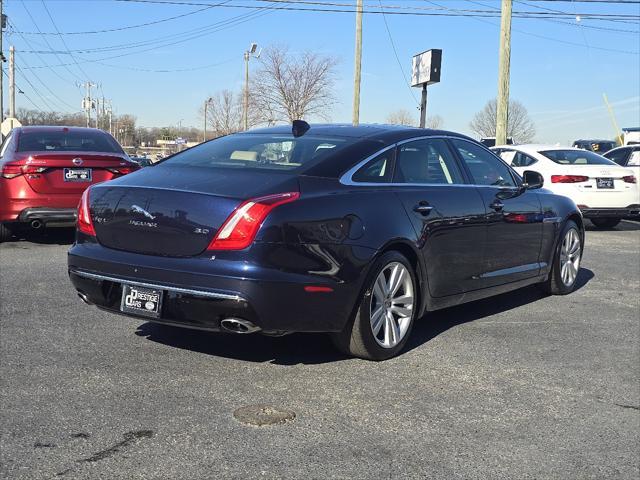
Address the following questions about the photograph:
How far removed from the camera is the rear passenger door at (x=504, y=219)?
5.67 m

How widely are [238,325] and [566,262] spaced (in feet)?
13.8

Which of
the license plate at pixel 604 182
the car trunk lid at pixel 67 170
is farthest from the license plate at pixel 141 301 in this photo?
the license plate at pixel 604 182

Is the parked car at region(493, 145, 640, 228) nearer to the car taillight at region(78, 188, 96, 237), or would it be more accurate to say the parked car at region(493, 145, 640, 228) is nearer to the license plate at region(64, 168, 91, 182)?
the license plate at region(64, 168, 91, 182)

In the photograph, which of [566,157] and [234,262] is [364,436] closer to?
[234,262]

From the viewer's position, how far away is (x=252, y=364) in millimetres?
4496

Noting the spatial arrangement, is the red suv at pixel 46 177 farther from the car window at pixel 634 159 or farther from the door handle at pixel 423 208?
the car window at pixel 634 159

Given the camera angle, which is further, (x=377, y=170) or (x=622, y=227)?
(x=622, y=227)

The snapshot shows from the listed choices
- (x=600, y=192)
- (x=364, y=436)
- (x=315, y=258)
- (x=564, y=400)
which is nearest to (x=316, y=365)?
(x=315, y=258)

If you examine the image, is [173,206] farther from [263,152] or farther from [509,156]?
[509,156]

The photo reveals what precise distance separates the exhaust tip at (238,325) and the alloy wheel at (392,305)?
33.7 inches

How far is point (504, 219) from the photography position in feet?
19.1

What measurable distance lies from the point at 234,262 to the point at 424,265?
1.52 m

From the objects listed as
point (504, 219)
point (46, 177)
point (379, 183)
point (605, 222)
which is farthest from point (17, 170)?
point (605, 222)

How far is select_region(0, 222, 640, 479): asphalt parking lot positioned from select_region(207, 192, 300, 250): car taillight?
2.63 feet
